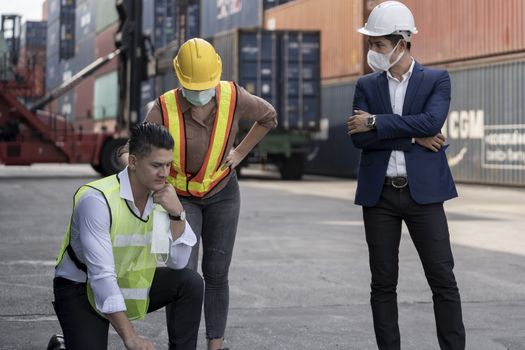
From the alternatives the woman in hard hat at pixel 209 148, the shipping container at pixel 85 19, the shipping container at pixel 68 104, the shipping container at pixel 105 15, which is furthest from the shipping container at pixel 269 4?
the shipping container at pixel 68 104

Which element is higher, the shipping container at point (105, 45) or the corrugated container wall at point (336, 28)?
the shipping container at point (105, 45)

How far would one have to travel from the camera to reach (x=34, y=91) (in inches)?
981

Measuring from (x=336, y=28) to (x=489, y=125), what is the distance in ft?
28.7

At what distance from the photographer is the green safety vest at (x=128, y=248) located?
3895 mm

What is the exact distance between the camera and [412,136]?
4.75m

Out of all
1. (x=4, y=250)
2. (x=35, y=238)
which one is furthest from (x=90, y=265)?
(x=35, y=238)

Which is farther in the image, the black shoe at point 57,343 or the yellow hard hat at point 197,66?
the yellow hard hat at point 197,66

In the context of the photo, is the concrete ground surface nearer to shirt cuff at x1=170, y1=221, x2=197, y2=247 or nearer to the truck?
shirt cuff at x1=170, y1=221, x2=197, y2=247

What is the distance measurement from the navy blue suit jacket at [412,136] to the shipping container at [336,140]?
2537cm

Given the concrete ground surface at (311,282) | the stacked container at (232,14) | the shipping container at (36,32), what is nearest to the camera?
the concrete ground surface at (311,282)

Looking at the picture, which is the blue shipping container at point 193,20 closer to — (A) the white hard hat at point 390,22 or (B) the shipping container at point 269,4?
(B) the shipping container at point 269,4

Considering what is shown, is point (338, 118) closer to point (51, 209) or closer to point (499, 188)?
point (499, 188)

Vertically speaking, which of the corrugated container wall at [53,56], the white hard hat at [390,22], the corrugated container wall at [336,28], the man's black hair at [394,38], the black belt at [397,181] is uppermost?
→ the corrugated container wall at [53,56]

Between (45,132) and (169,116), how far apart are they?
2122 cm
